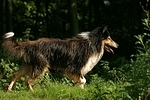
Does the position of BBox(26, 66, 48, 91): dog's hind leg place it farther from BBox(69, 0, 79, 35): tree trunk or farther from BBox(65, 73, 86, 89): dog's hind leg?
BBox(69, 0, 79, 35): tree trunk

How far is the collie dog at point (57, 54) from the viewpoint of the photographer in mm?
10812

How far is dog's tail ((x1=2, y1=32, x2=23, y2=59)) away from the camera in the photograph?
429 inches

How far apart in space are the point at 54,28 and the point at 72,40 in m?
20.4

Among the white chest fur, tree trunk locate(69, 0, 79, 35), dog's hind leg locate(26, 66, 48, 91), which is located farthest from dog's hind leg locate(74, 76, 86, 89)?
tree trunk locate(69, 0, 79, 35)

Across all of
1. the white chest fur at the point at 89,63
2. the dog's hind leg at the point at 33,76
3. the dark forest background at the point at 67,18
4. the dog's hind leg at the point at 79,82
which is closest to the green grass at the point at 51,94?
the dog's hind leg at the point at 33,76

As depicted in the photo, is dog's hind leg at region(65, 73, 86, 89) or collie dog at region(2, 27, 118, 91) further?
dog's hind leg at region(65, 73, 86, 89)

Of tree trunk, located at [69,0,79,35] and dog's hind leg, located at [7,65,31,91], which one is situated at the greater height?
tree trunk, located at [69,0,79,35]

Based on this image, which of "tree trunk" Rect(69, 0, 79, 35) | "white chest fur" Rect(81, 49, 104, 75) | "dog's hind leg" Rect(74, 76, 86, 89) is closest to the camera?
"dog's hind leg" Rect(74, 76, 86, 89)

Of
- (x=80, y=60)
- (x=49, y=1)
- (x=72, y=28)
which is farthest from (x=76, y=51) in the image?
(x=49, y=1)

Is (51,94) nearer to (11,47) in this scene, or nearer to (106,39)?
(11,47)

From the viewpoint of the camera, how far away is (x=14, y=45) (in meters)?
11.0

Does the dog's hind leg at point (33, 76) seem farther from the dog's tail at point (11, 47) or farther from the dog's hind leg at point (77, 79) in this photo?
the dog's hind leg at point (77, 79)

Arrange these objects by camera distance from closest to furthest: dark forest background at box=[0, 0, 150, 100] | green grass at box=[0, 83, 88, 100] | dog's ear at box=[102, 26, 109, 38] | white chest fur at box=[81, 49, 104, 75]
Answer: green grass at box=[0, 83, 88, 100] → white chest fur at box=[81, 49, 104, 75] → dog's ear at box=[102, 26, 109, 38] → dark forest background at box=[0, 0, 150, 100]

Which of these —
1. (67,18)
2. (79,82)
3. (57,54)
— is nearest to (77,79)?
(79,82)
